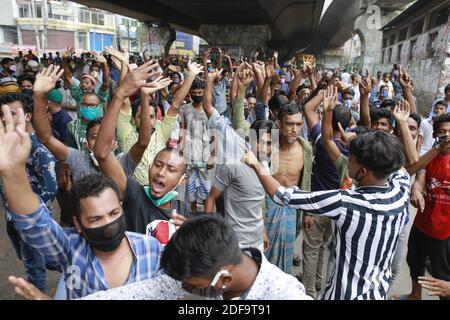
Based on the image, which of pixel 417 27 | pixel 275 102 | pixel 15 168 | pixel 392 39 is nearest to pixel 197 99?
pixel 275 102

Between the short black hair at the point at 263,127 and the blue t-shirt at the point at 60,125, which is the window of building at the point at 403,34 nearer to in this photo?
the short black hair at the point at 263,127

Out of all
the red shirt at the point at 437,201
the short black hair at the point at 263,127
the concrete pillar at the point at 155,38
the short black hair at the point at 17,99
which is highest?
the concrete pillar at the point at 155,38

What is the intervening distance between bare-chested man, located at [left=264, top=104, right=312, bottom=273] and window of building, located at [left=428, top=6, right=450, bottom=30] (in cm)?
1518

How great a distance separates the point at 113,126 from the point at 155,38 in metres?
22.2

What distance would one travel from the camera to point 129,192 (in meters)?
2.27

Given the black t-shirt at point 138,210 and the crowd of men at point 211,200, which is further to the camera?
the black t-shirt at point 138,210

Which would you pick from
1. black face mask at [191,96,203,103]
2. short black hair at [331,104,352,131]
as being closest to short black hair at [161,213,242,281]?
short black hair at [331,104,352,131]

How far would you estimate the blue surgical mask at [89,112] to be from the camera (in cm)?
390

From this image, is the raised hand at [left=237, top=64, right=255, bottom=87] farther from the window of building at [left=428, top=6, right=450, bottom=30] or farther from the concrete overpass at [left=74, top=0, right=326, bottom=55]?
the window of building at [left=428, top=6, right=450, bottom=30]

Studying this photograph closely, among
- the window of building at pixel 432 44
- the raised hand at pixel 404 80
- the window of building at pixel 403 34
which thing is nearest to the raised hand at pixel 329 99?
the raised hand at pixel 404 80

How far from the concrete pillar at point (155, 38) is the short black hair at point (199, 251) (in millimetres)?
22506

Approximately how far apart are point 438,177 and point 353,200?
4.45 feet

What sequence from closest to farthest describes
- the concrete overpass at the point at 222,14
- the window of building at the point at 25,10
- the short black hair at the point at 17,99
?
the short black hair at the point at 17,99
the concrete overpass at the point at 222,14
the window of building at the point at 25,10

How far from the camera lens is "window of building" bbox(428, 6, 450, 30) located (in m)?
15.3
